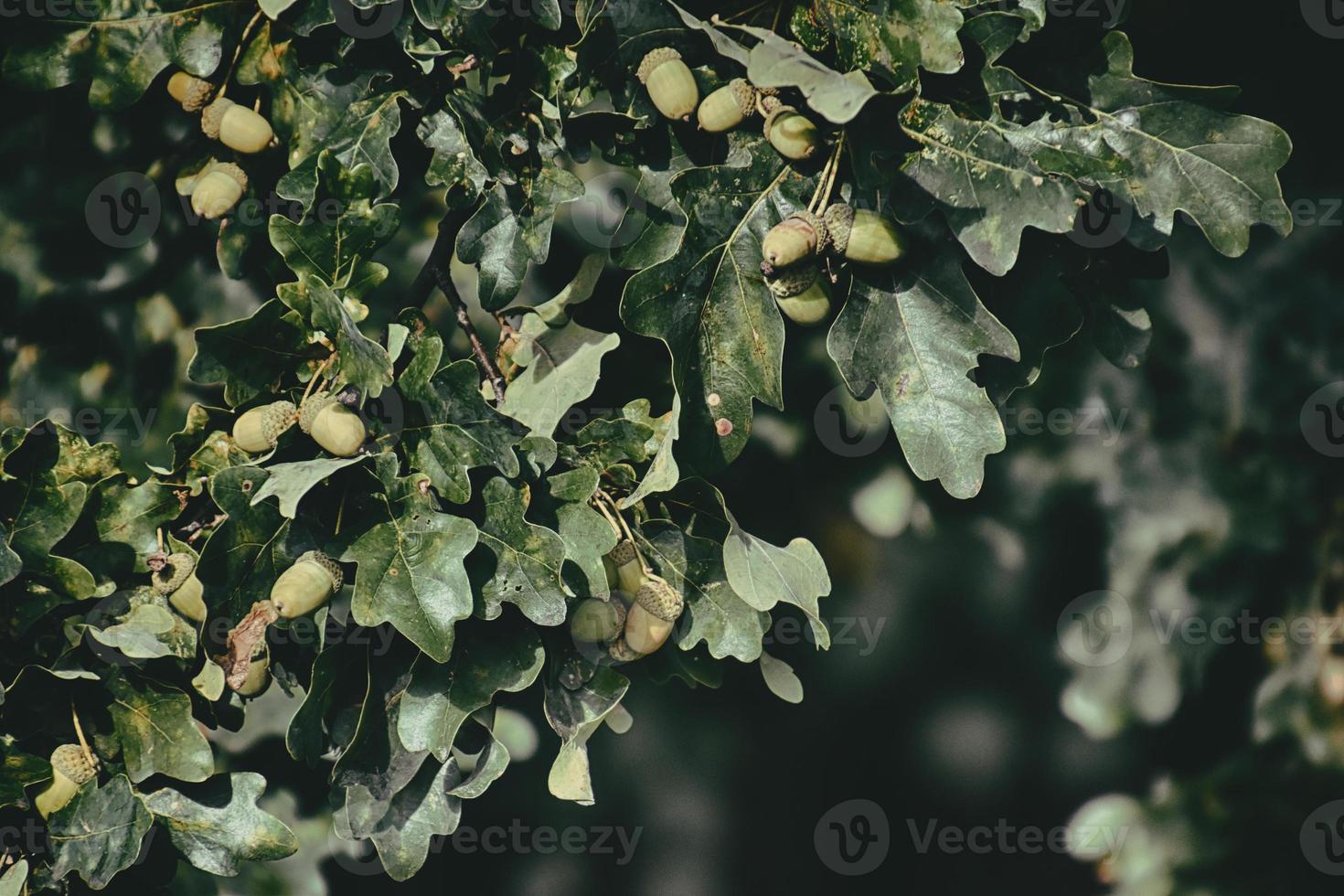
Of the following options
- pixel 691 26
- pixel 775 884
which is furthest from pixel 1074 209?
pixel 775 884

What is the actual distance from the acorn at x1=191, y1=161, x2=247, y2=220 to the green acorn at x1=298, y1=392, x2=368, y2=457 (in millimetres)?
305

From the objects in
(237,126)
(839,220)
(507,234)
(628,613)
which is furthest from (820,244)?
(237,126)

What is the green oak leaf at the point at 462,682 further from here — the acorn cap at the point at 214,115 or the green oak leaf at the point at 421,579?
the acorn cap at the point at 214,115

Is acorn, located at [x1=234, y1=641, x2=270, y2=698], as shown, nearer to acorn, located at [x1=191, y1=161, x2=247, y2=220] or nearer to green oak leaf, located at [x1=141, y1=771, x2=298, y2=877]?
green oak leaf, located at [x1=141, y1=771, x2=298, y2=877]

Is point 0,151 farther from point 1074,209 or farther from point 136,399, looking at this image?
point 1074,209

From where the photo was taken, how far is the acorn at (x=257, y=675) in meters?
1.23

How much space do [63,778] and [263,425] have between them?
0.43 m

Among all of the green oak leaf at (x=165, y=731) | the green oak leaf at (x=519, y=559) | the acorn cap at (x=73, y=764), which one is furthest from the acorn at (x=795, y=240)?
the acorn cap at (x=73, y=764)

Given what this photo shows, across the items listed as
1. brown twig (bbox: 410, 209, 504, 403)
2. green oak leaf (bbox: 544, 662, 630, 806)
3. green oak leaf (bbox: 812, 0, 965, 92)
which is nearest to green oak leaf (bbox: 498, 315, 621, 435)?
brown twig (bbox: 410, 209, 504, 403)

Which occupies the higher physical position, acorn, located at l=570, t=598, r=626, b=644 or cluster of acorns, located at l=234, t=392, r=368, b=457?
cluster of acorns, located at l=234, t=392, r=368, b=457

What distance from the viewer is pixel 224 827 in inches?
51.0

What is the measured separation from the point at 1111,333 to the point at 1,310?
1.39 m

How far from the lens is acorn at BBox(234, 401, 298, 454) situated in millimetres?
1186

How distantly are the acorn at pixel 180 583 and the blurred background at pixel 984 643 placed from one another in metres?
0.47
